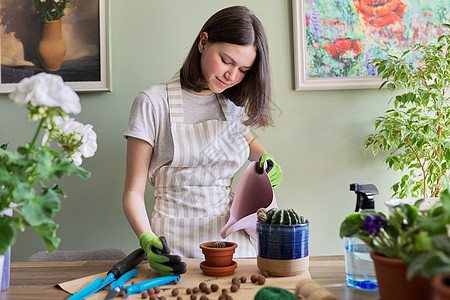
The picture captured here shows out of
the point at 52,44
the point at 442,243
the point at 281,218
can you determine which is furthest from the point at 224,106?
the point at 442,243

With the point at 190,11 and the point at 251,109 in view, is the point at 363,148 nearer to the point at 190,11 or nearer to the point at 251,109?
the point at 251,109

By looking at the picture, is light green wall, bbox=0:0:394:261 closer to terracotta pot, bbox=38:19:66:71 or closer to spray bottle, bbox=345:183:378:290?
terracotta pot, bbox=38:19:66:71

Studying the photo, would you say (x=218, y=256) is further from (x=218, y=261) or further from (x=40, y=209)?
(x=40, y=209)

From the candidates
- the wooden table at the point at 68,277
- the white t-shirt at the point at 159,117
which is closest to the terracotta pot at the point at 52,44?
the white t-shirt at the point at 159,117

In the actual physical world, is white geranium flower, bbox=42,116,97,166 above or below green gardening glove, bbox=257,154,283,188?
above

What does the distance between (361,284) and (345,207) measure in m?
1.05

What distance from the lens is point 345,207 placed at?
1876 mm

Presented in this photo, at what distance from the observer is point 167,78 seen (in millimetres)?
1856

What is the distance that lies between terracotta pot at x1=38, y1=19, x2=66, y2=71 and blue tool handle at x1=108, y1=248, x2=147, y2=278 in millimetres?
1117

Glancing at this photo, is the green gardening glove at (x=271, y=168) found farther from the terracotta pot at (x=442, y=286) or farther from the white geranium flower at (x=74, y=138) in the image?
the terracotta pot at (x=442, y=286)

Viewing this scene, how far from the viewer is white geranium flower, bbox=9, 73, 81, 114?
0.63 metres

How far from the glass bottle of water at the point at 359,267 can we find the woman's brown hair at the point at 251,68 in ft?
Answer: 2.61

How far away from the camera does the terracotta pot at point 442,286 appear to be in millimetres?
486

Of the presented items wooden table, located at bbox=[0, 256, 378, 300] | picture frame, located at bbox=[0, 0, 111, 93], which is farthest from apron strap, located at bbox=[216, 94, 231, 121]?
wooden table, located at bbox=[0, 256, 378, 300]
